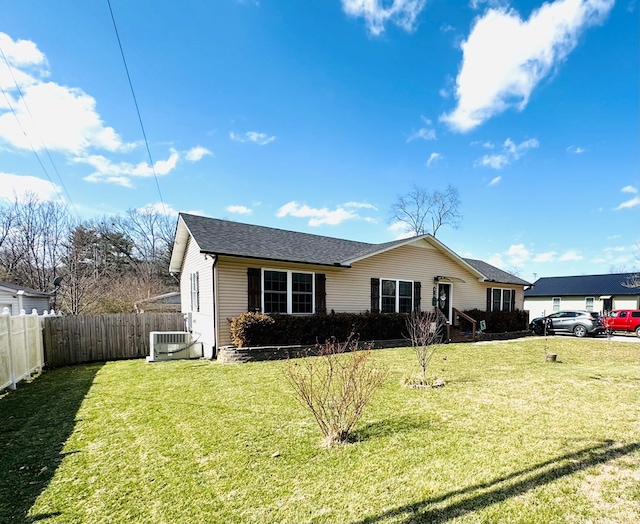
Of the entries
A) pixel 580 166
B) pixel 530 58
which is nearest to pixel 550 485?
pixel 530 58

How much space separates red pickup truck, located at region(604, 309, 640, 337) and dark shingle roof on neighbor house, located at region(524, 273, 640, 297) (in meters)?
11.2

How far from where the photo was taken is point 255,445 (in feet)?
12.8

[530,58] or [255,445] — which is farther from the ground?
[530,58]

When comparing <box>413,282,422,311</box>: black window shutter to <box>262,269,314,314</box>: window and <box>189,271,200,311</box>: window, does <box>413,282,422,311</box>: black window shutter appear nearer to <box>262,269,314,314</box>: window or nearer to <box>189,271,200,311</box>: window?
<box>262,269,314,314</box>: window

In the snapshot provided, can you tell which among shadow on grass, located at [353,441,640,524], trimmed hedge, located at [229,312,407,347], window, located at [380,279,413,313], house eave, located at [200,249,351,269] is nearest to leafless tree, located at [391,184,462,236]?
window, located at [380,279,413,313]

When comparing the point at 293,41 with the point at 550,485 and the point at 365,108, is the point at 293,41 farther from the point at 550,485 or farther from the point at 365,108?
the point at 550,485

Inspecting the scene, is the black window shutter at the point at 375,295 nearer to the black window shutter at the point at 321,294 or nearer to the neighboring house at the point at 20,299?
the black window shutter at the point at 321,294

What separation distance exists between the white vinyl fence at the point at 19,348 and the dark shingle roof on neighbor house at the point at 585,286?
3711 centimetres

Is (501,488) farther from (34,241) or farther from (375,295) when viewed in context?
(34,241)

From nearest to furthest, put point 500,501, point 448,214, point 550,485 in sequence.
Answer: point 500,501 < point 550,485 < point 448,214

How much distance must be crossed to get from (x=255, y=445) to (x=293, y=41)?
34.9 feet

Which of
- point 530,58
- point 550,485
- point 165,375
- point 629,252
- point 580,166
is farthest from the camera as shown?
point 629,252

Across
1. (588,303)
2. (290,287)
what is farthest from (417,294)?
(588,303)

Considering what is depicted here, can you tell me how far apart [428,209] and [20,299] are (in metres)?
29.5
